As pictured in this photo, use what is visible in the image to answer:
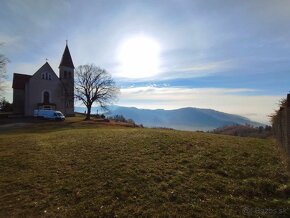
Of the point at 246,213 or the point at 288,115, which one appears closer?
the point at 246,213

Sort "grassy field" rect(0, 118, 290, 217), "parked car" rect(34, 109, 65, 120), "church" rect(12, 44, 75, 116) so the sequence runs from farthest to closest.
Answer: "church" rect(12, 44, 75, 116) < "parked car" rect(34, 109, 65, 120) < "grassy field" rect(0, 118, 290, 217)

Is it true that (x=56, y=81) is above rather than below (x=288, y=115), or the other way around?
above

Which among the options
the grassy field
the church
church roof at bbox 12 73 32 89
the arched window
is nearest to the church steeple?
the church

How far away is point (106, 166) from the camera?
39.3 feet

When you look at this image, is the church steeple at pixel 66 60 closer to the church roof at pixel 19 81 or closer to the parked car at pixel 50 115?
the church roof at pixel 19 81

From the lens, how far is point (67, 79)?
6956cm

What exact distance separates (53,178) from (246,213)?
24.2 ft

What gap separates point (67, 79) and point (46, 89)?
6429 mm

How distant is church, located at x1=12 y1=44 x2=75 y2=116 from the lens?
63.4 meters

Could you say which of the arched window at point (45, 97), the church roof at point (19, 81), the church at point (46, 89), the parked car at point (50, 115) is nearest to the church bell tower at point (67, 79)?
the church at point (46, 89)

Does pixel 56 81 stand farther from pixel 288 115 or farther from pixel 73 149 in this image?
pixel 288 115

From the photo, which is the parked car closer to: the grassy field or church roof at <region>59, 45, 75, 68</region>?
church roof at <region>59, 45, 75, 68</region>

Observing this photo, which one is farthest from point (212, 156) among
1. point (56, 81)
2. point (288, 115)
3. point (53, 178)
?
point (56, 81)

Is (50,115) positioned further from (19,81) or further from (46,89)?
(19,81)
